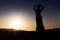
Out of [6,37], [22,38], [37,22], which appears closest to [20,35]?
[22,38]

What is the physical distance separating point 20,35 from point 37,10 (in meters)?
0.97

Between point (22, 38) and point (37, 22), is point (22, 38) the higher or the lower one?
the lower one

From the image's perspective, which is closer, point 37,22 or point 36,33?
point 36,33

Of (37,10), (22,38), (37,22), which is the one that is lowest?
(22,38)

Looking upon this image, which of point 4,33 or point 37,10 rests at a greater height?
point 37,10

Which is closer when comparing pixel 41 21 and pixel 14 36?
pixel 14 36

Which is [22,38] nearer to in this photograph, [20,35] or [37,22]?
[20,35]

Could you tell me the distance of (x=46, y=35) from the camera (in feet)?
12.3

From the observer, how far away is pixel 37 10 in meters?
4.07

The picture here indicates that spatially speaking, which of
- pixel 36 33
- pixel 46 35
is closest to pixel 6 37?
pixel 36 33

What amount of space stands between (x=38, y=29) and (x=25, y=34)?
49cm

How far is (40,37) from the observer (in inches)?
147

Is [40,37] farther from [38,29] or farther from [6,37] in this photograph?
[6,37]

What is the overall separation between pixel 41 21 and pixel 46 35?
57 cm
